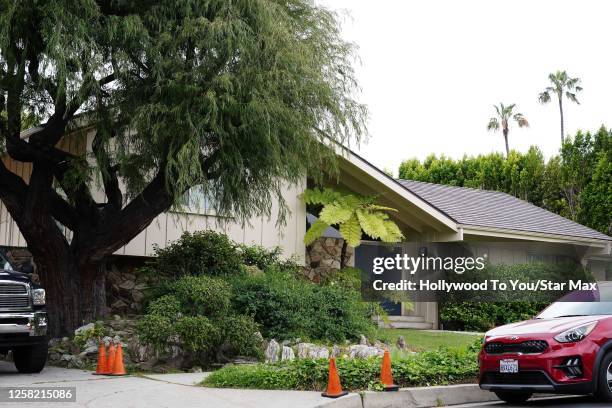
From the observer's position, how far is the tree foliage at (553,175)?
104ft

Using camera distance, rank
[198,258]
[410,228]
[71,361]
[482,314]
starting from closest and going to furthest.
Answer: [71,361] < [198,258] < [482,314] < [410,228]

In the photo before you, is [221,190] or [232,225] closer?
[221,190]

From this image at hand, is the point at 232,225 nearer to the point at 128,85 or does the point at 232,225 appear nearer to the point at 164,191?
the point at 164,191

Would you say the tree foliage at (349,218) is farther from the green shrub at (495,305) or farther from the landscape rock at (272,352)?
the landscape rock at (272,352)

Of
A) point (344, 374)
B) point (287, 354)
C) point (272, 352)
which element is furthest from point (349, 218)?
point (344, 374)

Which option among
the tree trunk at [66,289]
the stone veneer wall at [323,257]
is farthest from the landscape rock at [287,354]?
the stone veneer wall at [323,257]

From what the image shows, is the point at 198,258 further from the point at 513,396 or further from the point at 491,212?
the point at 491,212

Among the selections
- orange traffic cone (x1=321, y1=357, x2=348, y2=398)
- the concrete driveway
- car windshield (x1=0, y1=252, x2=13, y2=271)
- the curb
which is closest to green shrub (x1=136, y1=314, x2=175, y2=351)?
the concrete driveway

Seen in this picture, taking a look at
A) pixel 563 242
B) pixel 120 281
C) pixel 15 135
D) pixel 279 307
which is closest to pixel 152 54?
pixel 15 135

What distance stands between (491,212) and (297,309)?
1163 cm

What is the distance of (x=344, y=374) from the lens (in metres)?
9.91

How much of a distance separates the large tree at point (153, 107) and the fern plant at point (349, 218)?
14.3 feet

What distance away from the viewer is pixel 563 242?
78.2 ft

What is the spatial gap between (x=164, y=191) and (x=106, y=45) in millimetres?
2663
